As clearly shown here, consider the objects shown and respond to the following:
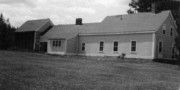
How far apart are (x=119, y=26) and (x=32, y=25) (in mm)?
19559

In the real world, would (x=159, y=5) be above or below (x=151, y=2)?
below

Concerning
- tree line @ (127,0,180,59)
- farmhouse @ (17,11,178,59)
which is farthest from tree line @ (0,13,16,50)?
tree line @ (127,0,180,59)

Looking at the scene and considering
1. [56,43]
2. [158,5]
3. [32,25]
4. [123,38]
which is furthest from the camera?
[158,5]

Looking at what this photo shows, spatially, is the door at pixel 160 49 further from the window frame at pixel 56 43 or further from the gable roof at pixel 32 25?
the gable roof at pixel 32 25

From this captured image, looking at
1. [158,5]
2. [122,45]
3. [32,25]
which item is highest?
[158,5]

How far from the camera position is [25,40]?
159 feet

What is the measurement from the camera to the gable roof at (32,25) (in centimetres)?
4809

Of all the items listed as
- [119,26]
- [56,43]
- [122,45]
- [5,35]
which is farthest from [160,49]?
[5,35]

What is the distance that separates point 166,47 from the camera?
35469 mm

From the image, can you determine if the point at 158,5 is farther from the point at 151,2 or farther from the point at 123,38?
the point at 123,38

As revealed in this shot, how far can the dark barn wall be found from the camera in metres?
47.2

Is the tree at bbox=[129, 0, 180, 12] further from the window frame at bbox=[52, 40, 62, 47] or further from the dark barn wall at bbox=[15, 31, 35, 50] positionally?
the dark barn wall at bbox=[15, 31, 35, 50]

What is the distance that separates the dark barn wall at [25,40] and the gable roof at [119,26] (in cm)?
302

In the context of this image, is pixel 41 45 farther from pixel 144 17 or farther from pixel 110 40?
pixel 144 17
